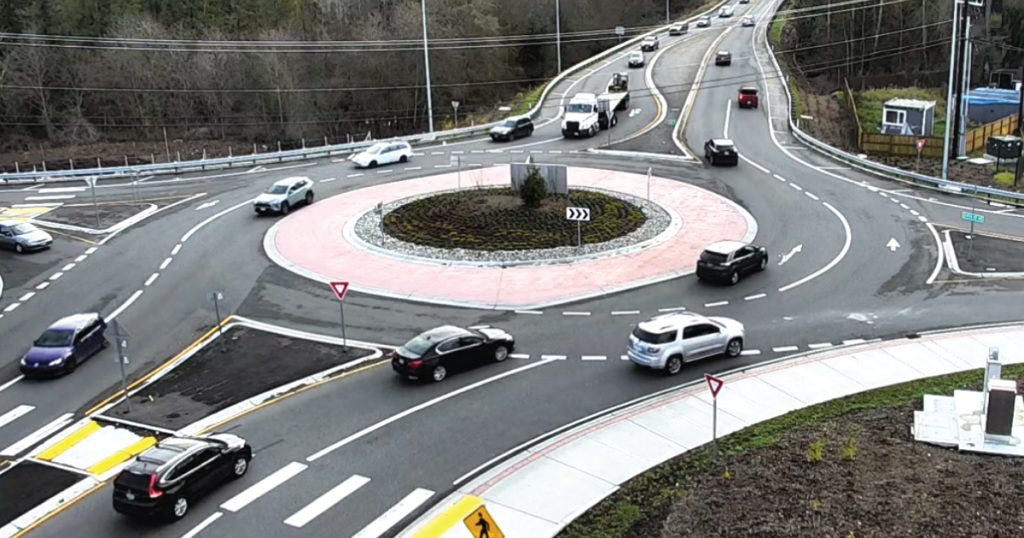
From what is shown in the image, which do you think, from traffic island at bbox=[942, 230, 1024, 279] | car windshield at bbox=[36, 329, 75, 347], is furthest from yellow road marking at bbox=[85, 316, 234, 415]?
traffic island at bbox=[942, 230, 1024, 279]

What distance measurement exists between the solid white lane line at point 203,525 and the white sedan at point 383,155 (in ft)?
118

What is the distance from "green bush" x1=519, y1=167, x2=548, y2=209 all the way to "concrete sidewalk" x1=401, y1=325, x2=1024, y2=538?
1594 centimetres

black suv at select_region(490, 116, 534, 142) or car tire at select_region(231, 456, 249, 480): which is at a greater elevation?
black suv at select_region(490, 116, 534, 142)

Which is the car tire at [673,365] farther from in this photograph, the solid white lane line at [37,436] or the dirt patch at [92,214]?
the dirt patch at [92,214]

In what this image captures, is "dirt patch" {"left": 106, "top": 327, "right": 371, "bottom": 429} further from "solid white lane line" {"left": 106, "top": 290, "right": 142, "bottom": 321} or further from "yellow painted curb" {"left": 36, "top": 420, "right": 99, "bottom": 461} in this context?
"solid white lane line" {"left": 106, "top": 290, "right": 142, "bottom": 321}

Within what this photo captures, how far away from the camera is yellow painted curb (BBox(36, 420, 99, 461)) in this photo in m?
→ 21.7

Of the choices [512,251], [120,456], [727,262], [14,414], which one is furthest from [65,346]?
[727,262]

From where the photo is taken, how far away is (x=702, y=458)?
19.8 metres

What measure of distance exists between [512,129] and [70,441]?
40634 millimetres

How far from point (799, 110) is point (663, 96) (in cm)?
1012

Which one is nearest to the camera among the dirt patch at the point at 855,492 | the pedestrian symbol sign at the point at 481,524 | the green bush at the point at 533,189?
the pedestrian symbol sign at the point at 481,524

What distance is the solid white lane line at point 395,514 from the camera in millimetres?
17500

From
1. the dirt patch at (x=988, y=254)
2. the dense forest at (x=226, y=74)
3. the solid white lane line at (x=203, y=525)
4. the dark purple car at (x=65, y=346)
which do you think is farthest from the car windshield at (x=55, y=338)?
the dense forest at (x=226, y=74)

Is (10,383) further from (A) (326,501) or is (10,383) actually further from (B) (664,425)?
(B) (664,425)
